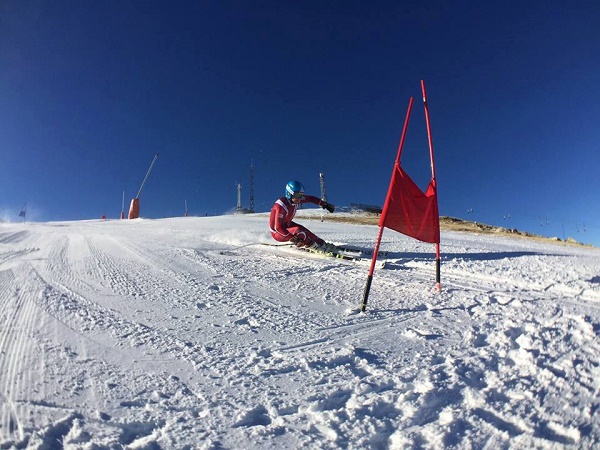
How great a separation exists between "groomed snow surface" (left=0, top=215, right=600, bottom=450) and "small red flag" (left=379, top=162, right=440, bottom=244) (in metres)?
0.75

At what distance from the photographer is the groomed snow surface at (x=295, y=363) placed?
1.66 metres

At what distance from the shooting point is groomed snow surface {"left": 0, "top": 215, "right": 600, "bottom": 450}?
166cm

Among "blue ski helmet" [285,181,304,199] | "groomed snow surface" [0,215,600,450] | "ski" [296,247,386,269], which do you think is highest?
"blue ski helmet" [285,181,304,199]

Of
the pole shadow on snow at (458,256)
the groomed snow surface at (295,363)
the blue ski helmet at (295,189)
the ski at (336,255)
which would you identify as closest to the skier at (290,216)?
the blue ski helmet at (295,189)

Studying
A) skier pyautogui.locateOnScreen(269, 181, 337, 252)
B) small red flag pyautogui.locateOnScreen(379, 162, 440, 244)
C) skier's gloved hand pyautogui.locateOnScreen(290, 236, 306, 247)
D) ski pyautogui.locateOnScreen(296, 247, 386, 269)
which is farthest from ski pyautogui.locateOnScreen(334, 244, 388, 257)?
small red flag pyautogui.locateOnScreen(379, 162, 440, 244)

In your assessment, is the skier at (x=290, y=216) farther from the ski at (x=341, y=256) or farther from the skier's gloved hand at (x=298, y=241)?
the ski at (x=341, y=256)

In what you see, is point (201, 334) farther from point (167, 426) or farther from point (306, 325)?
point (167, 426)

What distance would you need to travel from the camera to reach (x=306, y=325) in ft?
10.0

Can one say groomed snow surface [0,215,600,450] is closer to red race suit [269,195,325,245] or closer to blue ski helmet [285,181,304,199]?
red race suit [269,195,325,245]

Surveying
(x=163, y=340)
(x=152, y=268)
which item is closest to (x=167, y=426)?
(x=163, y=340)

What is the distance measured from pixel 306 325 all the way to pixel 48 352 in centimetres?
191

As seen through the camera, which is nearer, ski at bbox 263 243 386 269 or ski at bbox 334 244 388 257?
ski at bbox 263 243 386 269

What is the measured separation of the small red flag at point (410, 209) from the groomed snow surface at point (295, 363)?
2.45 feet

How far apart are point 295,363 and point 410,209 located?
288 centimetres
